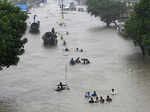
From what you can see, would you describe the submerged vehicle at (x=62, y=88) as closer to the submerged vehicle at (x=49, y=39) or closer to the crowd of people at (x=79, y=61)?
the crowd of people at (x=79, y=61)

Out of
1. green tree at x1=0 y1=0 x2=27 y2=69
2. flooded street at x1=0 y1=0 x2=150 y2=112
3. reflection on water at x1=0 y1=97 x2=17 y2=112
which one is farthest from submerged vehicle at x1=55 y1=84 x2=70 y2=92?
green tree at x1=0 y1=0 x2=27 y2=69

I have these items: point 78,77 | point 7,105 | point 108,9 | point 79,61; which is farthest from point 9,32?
point 108,9

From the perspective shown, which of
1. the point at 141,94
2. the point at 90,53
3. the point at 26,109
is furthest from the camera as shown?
the point at 90,53

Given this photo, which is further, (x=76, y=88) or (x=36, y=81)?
(x=36, y=81)

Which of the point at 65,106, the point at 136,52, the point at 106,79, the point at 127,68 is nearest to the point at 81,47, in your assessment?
the point at 136,52

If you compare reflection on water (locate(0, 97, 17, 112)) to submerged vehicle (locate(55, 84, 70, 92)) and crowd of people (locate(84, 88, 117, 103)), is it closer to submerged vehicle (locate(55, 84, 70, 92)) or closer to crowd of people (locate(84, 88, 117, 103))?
submerged vehicle (locate(55, 84, 70, 92))

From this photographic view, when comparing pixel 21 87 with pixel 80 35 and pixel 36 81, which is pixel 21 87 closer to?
pixel 36 81
